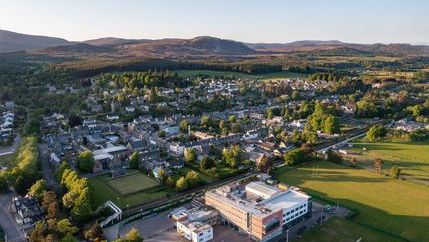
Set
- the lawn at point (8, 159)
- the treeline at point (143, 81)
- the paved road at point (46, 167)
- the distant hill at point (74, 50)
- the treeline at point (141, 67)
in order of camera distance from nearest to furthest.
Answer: the paved road at point (46, 167), the lawn at point (8, 159), the treeline at point (143, 81), the treeline at point (141, 67), the distant hill at point (74, 50)

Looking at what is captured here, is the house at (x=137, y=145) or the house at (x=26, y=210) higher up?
the house at (x=137, y=145)

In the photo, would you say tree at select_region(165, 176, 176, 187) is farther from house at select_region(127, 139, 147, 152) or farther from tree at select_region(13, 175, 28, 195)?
tree at select_region(13, 175, 28, 195)

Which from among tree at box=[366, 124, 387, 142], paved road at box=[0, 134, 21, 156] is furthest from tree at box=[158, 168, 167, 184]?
tree at box=[366, 124, 387, 142]

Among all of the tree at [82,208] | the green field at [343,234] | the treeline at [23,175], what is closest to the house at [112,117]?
the treeline at [23,175]

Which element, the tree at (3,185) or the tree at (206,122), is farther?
the tree at (206,122)

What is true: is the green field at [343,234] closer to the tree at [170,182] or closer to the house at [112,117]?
the tree at [170,182]

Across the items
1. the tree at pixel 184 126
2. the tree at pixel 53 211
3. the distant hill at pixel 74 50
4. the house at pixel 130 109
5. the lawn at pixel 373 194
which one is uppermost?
the distant hill at pixel 74 50

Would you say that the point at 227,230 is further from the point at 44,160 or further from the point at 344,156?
the point at 44,160

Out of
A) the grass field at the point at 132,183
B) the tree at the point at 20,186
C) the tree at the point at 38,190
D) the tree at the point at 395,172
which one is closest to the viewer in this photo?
the tree at the point at 38,190
